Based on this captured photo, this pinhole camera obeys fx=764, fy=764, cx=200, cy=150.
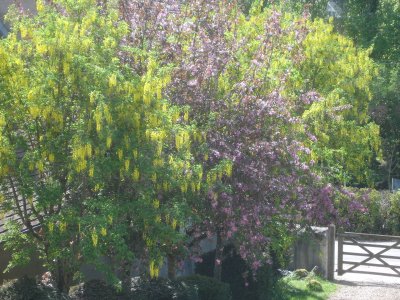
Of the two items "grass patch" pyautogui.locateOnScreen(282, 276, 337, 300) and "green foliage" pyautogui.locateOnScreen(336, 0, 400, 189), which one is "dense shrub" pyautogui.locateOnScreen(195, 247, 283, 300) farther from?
"green foliage" pyautogui.locateOnScreen(336, 0, 400, 189)

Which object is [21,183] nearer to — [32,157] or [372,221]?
[32,157]

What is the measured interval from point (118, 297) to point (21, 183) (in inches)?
96.0

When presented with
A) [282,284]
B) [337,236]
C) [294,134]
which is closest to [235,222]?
[294,134]

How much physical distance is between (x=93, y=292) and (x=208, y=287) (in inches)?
90.5

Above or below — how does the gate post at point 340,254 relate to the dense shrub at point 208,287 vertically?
below

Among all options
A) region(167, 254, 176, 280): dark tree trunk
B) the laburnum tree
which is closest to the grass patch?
region(167, 254, 176, 280): dark tree trunk

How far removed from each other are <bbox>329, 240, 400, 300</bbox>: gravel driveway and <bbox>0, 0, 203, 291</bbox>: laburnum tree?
810 cm

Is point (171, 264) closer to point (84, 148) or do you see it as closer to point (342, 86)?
point (84, 148)

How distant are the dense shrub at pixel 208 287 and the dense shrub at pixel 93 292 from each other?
157 cm

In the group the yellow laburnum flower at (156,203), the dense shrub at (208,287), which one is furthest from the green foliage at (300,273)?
the yellow laburnum flower at (156,203)

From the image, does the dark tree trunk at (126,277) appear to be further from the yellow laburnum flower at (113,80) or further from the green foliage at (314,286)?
the green foliage at (314,286)

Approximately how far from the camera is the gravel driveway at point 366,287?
58.1ft

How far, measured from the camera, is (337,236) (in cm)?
1972

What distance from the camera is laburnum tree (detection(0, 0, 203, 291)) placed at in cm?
1009
